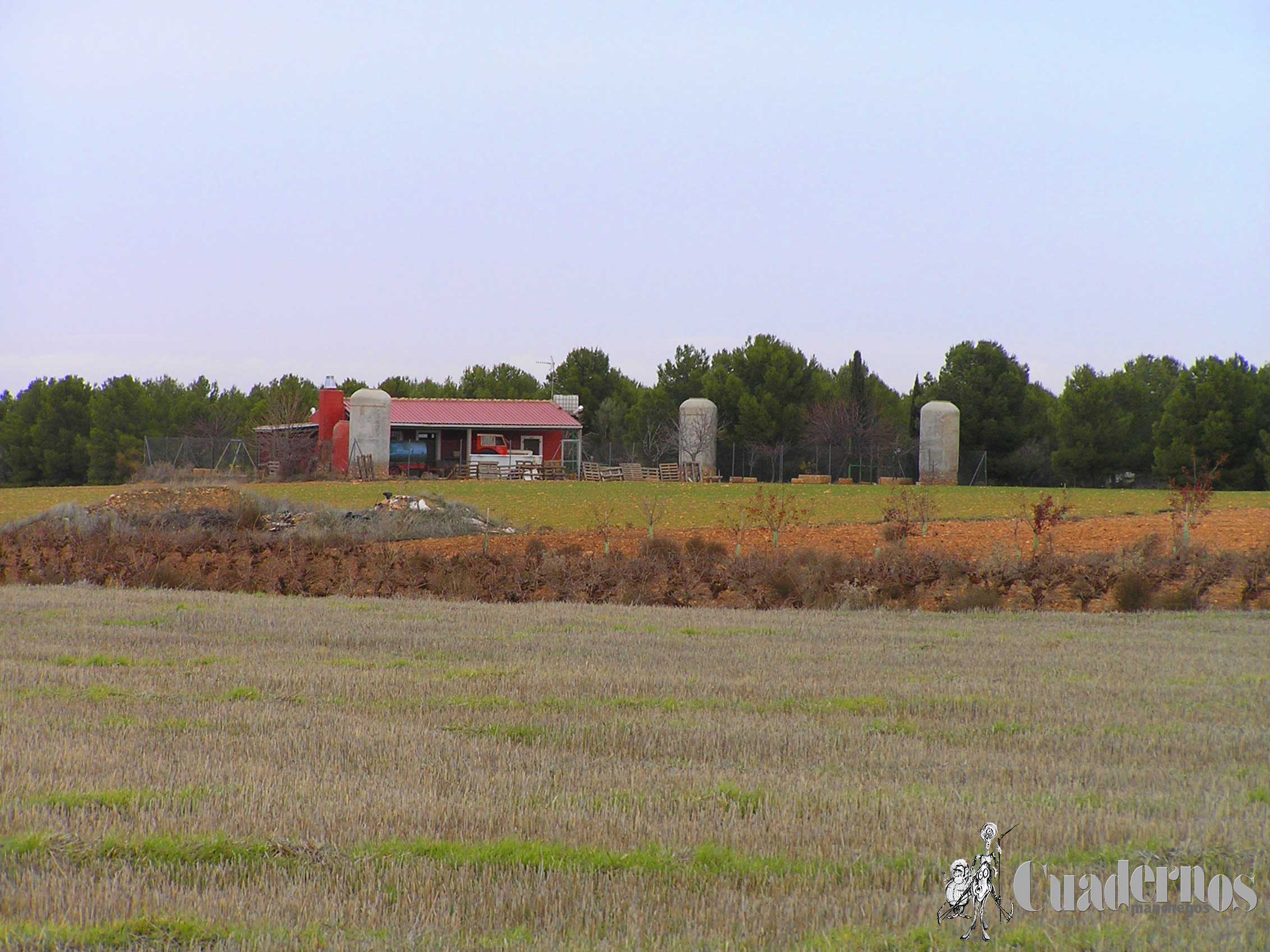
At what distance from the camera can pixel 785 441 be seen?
5931 centimetres

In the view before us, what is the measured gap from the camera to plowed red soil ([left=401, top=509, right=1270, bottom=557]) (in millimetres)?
17594

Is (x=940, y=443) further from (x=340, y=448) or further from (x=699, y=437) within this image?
(x=340, y=448)

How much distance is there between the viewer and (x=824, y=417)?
55.4m

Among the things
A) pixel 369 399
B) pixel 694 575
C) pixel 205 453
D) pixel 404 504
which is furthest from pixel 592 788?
pixel 205 453

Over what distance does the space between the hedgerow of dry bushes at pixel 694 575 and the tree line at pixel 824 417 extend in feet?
94.2

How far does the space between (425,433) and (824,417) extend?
714 inches

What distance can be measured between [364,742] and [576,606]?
23.5ft

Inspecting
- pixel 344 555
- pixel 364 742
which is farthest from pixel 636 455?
pixel 364 742

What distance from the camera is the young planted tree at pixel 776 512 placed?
1823 centimetres

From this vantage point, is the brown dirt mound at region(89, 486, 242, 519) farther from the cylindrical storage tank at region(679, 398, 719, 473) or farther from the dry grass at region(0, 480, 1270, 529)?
the cylindrical storage tank at region(679, 398, 719, 473)

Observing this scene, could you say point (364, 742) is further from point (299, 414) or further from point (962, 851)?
point (299, 414)

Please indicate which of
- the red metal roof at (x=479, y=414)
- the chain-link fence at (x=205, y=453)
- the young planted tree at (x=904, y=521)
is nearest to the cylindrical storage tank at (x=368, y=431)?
the red metal roof at (x=479, y=414)

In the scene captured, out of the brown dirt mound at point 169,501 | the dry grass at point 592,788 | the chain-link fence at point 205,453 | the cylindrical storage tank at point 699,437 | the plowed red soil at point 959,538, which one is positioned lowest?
the dry grass at point 592,788

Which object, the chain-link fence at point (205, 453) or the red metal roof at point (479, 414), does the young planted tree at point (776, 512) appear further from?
the chain-link fence at point (205, 453)
